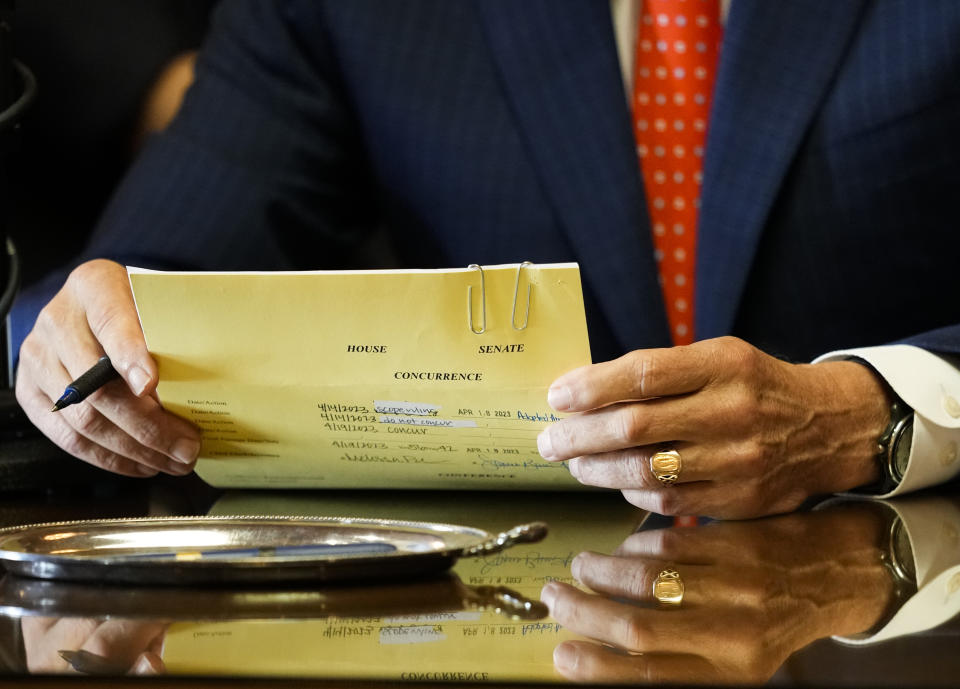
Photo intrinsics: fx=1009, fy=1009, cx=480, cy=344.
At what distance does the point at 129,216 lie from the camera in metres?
1.00

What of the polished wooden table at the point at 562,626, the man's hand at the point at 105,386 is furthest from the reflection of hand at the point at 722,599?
the man's hand at the point at 105,386

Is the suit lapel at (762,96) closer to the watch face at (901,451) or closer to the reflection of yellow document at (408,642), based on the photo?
the watch face at (901,451)

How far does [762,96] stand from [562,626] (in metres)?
0.72

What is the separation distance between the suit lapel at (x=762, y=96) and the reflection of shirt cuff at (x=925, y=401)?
273 mm

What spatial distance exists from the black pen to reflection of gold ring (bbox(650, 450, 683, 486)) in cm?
37

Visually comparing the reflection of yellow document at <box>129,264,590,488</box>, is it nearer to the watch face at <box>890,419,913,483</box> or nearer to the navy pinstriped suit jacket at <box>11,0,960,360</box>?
the watch face at <box>890,419,913,483</box>

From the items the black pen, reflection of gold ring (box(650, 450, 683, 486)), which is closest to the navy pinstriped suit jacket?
the black pen

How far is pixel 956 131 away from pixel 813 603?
697 millimetres

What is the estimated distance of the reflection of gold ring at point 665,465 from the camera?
62 cm

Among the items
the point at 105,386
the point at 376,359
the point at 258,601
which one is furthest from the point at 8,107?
the point at 258,601

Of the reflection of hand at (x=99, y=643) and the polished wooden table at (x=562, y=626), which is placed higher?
the reflection of hand at (x=99, y=643)

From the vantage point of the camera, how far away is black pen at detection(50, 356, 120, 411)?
0.65 m

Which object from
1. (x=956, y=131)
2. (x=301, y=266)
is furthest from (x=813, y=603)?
(x=301, y=266)

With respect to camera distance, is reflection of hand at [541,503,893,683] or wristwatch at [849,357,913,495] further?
wristwatch at [849,357,913,495]
